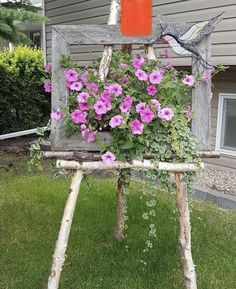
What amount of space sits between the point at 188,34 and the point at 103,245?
1.91 meters

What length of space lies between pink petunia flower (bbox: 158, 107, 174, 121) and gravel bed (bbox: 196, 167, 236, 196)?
Answer: 9.54 feet

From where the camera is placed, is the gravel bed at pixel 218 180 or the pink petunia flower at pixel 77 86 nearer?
the pink petunia flower at pixel 77 86

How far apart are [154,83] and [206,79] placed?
0.93 ft

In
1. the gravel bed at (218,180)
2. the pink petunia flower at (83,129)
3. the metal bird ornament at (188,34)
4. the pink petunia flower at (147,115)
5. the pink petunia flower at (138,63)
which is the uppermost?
the metal bird ornament at (188,34)

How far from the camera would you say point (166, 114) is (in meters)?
2.49

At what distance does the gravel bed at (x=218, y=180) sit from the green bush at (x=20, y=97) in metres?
4.18

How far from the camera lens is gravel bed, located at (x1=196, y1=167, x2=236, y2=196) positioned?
17.7 feet

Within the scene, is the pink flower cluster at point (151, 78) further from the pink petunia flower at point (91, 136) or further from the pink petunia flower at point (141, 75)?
the pink petunia flower at point (91, 136)

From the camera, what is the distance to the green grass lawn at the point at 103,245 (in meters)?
3.22

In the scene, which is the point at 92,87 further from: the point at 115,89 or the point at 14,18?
the point at 14,18

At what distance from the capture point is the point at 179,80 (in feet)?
8.72

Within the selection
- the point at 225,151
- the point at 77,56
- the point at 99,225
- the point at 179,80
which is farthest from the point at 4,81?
the point at 179,80

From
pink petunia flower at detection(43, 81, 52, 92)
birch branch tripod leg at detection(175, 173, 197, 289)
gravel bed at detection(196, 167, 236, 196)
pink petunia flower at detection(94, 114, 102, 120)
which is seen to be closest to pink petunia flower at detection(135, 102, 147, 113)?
pink petunia flower at detection(94, 114, 102, 120)

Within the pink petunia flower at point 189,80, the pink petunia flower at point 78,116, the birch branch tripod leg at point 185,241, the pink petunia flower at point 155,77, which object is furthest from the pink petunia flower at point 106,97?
the birch branch tripod leg at point 185,241
